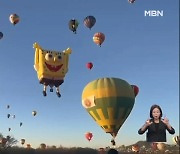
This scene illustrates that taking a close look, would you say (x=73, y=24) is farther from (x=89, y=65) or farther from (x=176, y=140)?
(x=176, y=140)

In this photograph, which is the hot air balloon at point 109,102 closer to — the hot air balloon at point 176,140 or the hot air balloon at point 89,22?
the hot air balloon at point 89,22

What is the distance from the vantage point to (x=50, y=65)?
71.9 feet

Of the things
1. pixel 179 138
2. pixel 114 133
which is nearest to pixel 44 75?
pixel 114 133

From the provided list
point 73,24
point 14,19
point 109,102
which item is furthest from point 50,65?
point 14,19

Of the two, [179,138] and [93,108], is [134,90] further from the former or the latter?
[179,138]

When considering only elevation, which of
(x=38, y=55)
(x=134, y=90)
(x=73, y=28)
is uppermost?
(x=73, y=28)

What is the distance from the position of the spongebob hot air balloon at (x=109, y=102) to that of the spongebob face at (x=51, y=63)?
1.86 m

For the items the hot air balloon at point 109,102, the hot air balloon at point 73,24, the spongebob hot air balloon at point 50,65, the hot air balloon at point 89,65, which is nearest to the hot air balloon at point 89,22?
the hot air balloon at point 73,24

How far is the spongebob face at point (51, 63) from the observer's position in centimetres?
2191

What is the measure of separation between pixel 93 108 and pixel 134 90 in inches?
150

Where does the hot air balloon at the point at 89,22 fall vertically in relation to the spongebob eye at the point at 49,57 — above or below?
above

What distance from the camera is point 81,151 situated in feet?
178

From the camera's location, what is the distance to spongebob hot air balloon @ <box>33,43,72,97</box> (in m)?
21.9

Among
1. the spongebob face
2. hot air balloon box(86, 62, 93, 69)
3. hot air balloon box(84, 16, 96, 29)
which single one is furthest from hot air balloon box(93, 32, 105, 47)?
the spongebob face
